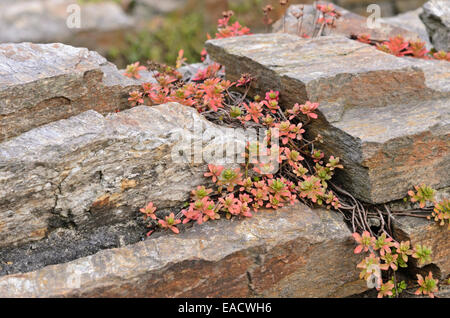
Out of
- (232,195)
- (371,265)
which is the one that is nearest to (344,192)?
(371,265)

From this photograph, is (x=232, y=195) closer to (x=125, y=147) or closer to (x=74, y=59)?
(x=125, y=147)

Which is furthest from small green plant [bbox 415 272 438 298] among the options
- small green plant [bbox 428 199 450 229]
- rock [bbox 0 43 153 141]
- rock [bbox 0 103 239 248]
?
rock [bbox 0 43 153 141]

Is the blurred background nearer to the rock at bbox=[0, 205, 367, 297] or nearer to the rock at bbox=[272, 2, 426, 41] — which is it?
the rock at bbox=[272, 2, 426, 41]

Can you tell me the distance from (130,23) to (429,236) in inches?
271

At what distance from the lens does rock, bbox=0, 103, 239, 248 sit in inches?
107

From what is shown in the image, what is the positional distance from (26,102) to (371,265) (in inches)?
95.1

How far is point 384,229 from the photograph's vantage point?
3.23 meters

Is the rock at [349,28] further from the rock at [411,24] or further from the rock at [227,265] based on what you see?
the rock at [227,265]

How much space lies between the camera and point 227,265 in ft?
9.11

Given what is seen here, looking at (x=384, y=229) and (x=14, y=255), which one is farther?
(x=384, y=229)

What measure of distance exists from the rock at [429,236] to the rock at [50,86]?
2168 millimetres

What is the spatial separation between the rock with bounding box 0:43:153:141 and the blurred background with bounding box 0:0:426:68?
449cm

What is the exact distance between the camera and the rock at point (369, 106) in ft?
10.2

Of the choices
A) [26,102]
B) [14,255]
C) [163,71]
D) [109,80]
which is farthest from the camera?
[163,71]
